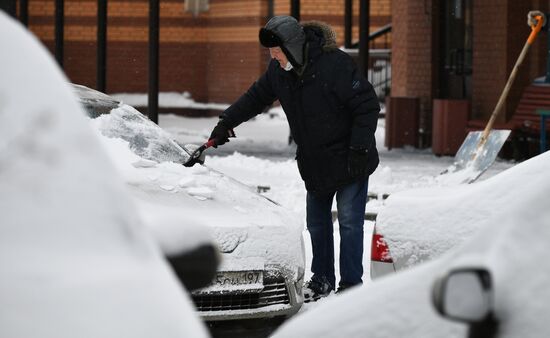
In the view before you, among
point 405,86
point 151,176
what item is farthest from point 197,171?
point 405,86

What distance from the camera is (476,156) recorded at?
507 inches

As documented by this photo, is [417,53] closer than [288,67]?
No

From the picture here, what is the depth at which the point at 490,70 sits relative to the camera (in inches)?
724

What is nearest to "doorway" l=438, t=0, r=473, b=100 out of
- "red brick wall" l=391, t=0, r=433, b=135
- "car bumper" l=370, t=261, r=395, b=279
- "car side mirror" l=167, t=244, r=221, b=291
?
"red brick wall" l=391, t=0, r=433, b=135

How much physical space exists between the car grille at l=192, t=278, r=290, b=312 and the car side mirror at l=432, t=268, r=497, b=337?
3.80 meters

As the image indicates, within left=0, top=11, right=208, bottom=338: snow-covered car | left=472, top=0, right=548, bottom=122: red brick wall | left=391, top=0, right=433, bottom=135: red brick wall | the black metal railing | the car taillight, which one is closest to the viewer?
left=0, top=11, right=208, bottom=338: snow-covered car

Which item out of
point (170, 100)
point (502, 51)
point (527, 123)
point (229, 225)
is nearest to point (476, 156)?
point (527, 123)

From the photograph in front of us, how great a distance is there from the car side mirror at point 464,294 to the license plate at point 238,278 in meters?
3.75

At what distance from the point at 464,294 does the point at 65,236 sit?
2.61ft

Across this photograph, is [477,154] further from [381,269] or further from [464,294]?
[464,294]

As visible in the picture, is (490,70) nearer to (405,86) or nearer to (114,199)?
(405,86)

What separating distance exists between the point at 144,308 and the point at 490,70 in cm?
1622

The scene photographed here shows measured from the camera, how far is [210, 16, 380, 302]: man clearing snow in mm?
7684

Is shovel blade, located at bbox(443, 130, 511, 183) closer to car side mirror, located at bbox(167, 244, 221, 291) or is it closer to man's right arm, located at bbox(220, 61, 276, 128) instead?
man's right arm, located at bbox(220, 61, 276, 128)
